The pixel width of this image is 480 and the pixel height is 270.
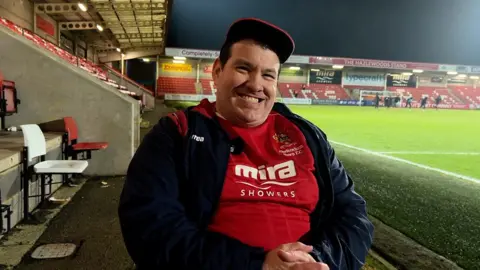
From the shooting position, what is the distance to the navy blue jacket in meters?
1.09

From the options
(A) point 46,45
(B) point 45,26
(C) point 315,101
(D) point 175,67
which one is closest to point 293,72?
(C) point 315,101

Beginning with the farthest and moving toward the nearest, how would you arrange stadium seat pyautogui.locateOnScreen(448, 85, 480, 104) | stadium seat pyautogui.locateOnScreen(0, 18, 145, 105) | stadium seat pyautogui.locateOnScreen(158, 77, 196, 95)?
stadium seat pyautogui.locateOnScreen(448, 85, 480, 104), stadium seat pyautogui.locateOnScreen(158, 77, 196, 95), stadium seat pyautogui.locateOnScreen(0, 18, 145, 105)

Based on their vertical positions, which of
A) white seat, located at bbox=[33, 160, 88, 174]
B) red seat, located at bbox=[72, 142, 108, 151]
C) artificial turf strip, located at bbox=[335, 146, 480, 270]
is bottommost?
artificial turf strip, located at bbox=[335, 146, 480, 270]

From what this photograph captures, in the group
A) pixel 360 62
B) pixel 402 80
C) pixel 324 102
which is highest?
pixel 360 62

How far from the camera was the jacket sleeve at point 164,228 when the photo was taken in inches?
42.5

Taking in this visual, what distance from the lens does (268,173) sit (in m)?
1.30

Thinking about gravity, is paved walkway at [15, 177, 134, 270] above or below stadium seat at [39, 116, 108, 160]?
below

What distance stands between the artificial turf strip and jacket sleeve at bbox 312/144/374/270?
5.69 feet

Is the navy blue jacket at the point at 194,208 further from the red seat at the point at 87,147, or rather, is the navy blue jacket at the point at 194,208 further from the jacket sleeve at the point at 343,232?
the red seat at the point at 87,147

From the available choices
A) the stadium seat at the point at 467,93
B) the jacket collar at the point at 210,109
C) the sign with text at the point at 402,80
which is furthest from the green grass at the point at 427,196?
Answer: the stadium seat at the point at 467,93

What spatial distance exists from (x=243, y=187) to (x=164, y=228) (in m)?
0.28

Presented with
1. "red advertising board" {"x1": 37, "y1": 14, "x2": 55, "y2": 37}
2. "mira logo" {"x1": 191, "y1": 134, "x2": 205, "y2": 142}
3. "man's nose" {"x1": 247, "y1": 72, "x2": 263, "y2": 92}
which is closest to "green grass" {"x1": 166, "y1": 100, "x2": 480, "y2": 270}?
"man's nose" {"x1": 247, "y1": 72, "x2": 263, "y2": 92}

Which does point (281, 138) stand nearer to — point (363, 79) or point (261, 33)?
point (261, 33)

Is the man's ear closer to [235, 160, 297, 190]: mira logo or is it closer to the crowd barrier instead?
[235, 160, 297, 190]: mira logo
